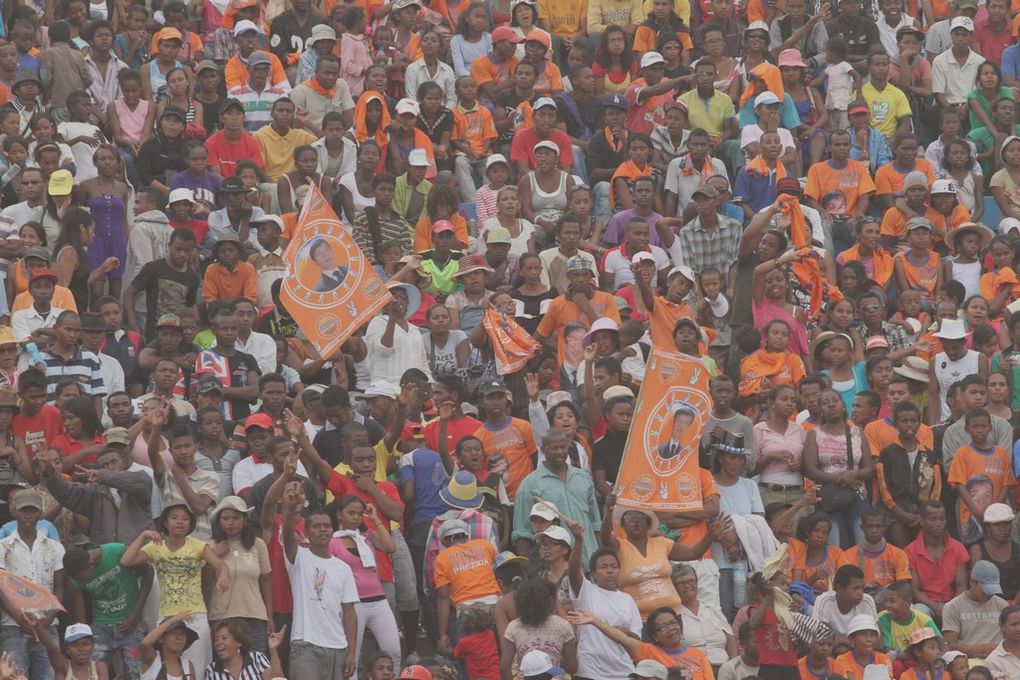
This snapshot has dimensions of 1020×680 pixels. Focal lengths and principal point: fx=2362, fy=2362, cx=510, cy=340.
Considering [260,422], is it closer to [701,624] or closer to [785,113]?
[701,624]

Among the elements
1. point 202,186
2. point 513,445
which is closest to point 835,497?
point 513,445

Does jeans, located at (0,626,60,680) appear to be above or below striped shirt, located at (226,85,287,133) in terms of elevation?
below

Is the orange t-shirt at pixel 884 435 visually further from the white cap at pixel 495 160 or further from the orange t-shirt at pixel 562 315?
the white cap at pixel 495 160

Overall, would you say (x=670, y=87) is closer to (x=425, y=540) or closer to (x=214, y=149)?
(x=214, y=149)

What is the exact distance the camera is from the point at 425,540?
55.1ft

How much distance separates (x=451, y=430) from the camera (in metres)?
17.4

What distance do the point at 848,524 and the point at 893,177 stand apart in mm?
5388

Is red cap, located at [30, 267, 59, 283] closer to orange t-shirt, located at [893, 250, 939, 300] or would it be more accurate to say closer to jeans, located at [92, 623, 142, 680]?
jeans, located at [92, 623, 142, 680]

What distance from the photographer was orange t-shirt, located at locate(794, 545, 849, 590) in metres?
17.4

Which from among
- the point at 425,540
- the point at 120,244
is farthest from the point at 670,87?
the point at 425,540

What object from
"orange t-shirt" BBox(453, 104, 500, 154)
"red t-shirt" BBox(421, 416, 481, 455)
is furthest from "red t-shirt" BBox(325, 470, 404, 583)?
"orange t-shirt" BBox(453, 104, 500, 154)

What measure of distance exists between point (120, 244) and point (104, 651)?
16.7 ft

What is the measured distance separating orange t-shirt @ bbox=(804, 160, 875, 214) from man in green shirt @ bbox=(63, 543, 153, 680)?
28.9ft

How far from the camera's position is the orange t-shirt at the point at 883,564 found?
17594 millimetres
